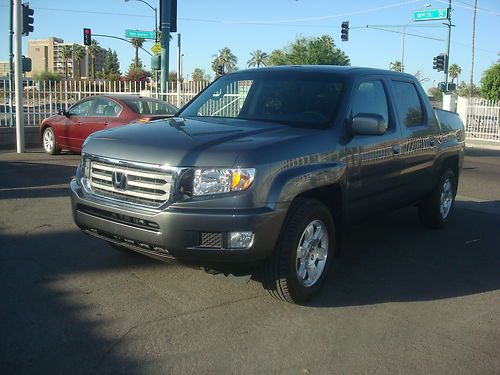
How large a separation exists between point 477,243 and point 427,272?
4.90 feet

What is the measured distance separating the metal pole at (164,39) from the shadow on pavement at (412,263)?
41.5 ft

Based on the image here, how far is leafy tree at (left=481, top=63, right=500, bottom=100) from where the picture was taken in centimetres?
3594

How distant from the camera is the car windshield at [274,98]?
4785mm

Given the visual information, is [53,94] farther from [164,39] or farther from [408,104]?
[408,104]

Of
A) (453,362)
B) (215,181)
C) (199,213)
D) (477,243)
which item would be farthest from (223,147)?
(477,243)

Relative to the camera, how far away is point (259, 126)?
4.51m

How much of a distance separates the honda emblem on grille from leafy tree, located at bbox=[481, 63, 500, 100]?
3641cm

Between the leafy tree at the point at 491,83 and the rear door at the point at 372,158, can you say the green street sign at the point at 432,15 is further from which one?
the rear door at the point at 372,158

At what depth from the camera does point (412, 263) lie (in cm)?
554

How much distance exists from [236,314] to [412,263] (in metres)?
2.29

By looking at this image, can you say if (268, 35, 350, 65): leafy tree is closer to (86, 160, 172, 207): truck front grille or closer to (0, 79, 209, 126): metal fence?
(0, 79, 209, 126): metal fence

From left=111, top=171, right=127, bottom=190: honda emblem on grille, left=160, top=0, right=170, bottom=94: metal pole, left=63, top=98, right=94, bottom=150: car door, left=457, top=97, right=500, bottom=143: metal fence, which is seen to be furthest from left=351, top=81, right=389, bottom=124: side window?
left=457, top=97, right=500, bottom=143: metal fence

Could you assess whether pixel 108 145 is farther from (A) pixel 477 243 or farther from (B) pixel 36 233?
(A) pixel 477 243

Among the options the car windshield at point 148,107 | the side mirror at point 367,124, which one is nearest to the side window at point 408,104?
the side mirror at point 367,124
